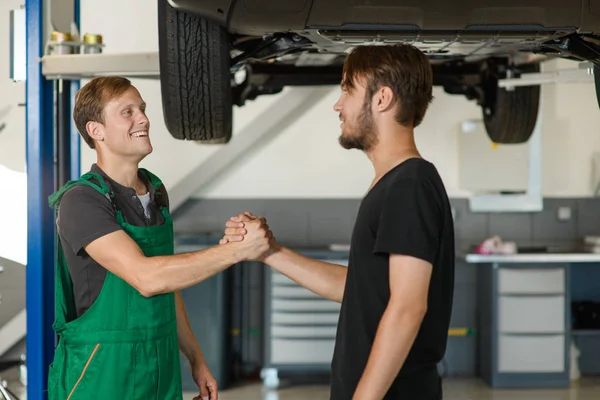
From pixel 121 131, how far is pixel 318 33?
2.30 ft

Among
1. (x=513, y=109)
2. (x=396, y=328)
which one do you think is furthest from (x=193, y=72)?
(x=513, y=109)

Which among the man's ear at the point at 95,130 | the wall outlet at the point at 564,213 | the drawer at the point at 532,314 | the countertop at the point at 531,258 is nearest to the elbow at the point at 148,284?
the man's ear at the point at 95,130

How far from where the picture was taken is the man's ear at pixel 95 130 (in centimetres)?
185

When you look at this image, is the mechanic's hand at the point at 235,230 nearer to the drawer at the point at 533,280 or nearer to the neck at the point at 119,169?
the neck at the point at 119,169

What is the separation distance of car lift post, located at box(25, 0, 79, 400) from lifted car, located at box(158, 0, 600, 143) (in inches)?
16.9

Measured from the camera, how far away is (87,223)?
1692mm

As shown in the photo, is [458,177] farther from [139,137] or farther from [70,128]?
[139,137]

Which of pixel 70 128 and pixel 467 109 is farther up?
pixel 467 109

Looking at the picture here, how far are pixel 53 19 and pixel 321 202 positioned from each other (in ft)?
10.1

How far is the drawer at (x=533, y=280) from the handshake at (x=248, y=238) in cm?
324

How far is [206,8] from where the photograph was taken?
2.13 m

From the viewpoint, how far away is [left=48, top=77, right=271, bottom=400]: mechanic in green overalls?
Answer: 1.70m

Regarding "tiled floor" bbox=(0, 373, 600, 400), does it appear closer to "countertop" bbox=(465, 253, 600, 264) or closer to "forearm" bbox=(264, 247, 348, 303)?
"countertop" bbox=(465, 253, 600, 264)

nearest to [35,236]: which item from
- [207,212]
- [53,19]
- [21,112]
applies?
[53,19]
